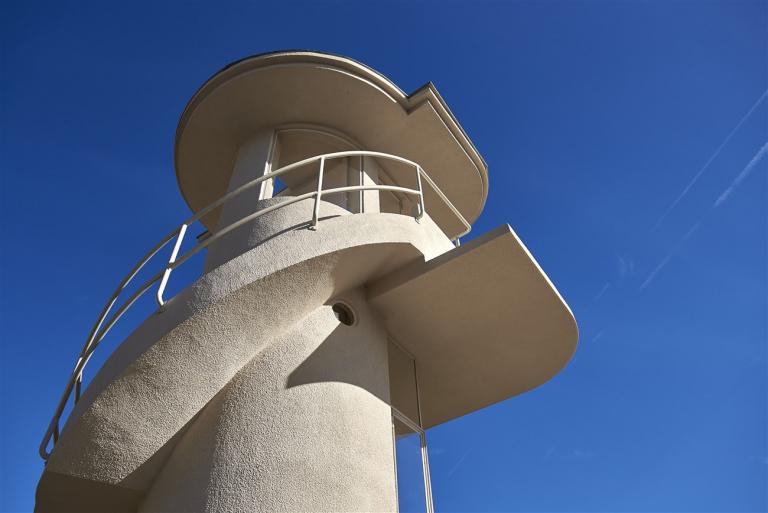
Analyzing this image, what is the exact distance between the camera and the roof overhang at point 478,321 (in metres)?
5.74

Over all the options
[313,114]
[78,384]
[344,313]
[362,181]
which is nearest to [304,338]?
[344,313]

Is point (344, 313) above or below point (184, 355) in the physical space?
above

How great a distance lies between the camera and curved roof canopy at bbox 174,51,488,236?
316 inches

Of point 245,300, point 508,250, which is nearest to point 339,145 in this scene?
point 508,250

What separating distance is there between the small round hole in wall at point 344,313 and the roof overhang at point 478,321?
1.22 feet

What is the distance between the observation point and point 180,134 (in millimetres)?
8789

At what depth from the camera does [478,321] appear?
637cm

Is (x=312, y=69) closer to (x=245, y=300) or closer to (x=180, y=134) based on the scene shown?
(x=180, y=134)

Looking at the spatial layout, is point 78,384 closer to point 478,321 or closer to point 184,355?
point 184,355

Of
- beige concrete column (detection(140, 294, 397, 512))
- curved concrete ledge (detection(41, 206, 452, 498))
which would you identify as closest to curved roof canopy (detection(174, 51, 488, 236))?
curved concrete ledge (detection(41, 206, 452, 498))

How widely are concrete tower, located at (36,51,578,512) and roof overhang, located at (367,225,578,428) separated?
0.02 m

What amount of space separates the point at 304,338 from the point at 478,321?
2134 millimetres

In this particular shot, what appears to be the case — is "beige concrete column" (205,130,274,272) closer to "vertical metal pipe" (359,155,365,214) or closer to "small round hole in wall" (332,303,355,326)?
"small round hole in wall" (332,303,355,326)

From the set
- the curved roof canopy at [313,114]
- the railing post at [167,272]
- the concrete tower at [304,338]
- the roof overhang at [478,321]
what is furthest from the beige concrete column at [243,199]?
the roof overhang at [478,321]
